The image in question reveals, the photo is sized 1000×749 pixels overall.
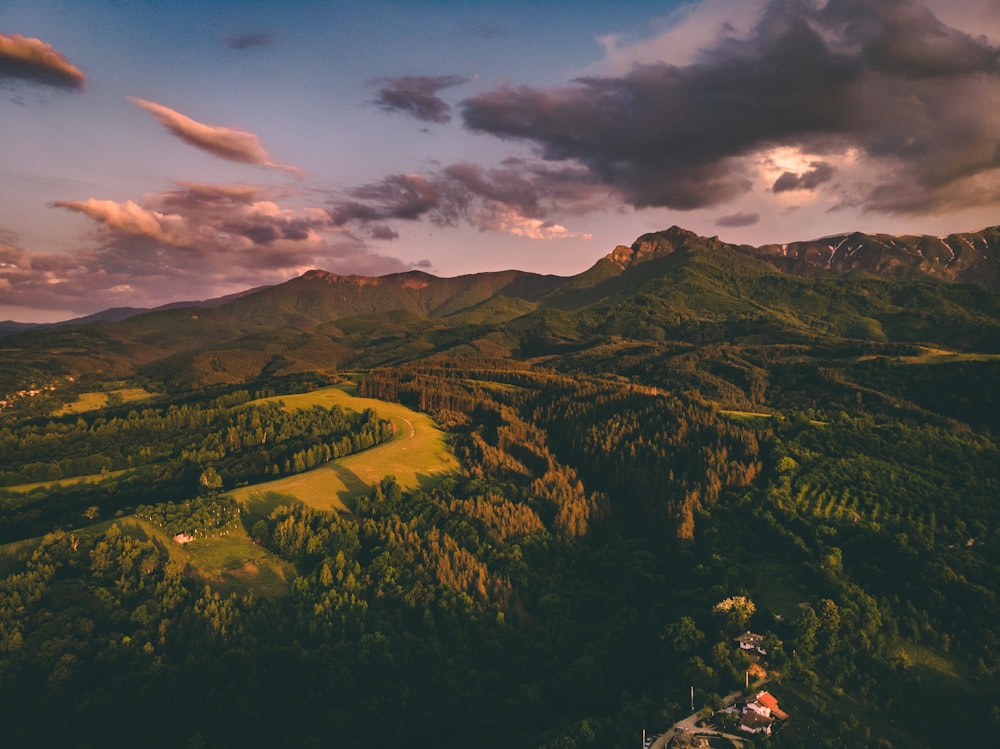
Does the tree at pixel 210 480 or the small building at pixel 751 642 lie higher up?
the tree at pixel 210 480

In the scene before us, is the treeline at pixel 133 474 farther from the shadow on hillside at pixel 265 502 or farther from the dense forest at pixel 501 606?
the shadow on hillside at pixel 265 502

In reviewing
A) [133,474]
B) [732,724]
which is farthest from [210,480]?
[732,724]

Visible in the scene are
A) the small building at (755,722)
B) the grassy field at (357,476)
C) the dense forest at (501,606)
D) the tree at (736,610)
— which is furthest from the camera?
the grassy field at (357,476)

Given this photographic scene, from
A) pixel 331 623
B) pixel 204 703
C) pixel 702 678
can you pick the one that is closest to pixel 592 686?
pixel 702 678

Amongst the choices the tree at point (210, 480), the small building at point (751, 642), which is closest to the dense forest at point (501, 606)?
the tree at point (210, 480)

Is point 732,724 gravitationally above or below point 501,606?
above

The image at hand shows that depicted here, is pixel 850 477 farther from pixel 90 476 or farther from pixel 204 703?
pixel 90 476

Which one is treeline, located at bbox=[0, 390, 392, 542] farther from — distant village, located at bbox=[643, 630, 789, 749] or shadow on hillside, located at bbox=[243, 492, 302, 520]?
distant village, located at bbox=[643, 630, 789, 749]

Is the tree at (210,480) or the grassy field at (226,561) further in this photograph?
the tree at (210,480)

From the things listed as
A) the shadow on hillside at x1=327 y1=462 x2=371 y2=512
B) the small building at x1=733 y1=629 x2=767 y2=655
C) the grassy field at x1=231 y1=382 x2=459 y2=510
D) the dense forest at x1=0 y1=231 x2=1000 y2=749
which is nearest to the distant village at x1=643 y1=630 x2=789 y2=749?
the dense forest at x1=0 y1=231 x2=1000 y2=749

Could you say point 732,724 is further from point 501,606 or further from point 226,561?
point 226,561

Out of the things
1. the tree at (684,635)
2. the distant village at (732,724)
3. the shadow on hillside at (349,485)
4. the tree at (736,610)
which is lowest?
the tree at (684,635)
